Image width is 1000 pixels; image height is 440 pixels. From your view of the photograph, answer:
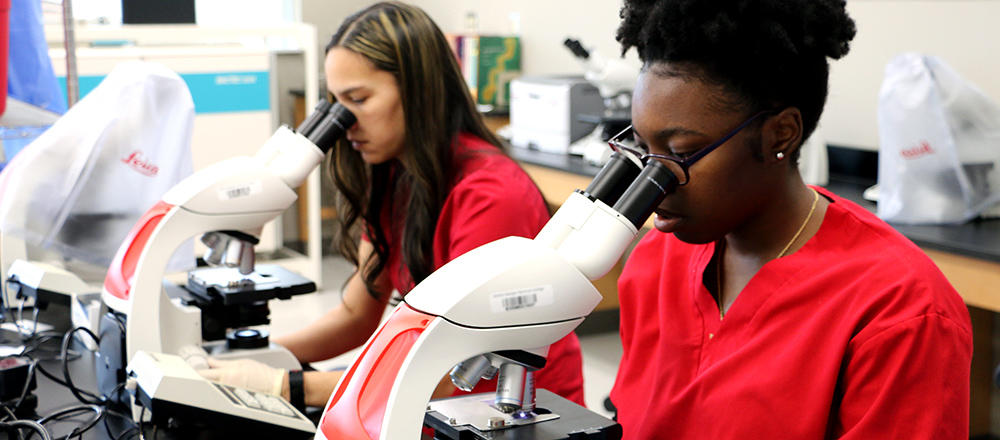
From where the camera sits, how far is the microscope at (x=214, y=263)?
4.27 feet

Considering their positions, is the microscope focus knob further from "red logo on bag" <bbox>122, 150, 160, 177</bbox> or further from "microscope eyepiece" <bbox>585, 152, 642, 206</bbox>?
"microscope eyepiece" <bbox>585, 152, 642, 206</bbox>

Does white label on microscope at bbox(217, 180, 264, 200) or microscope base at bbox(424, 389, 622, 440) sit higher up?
white label on microscope at bbox(217, 180, 264, 200)

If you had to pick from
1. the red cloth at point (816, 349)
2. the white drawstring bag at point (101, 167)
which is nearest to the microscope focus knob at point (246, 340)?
the white drawstring bag at point (101, 167)

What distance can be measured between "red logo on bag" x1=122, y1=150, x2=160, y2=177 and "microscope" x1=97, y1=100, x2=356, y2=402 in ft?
1.42

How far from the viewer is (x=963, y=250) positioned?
193cm

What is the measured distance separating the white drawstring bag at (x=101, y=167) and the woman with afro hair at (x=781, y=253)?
3.81ft

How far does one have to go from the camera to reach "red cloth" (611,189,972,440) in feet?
2.79

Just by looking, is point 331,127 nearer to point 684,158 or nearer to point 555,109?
point 684,158

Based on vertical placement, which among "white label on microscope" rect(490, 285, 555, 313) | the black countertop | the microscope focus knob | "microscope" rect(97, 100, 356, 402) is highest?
"white label on microscope" rect(490, 285, 555, 313)

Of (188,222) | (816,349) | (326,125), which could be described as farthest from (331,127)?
(816,349)

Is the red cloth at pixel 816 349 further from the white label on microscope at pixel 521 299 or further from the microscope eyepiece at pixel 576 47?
the microscope eyepiece at pixel 576 47

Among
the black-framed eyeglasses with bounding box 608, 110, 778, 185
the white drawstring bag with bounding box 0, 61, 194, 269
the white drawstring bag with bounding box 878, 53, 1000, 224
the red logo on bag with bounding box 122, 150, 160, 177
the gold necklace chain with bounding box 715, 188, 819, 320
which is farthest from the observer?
the white drawstring bag with bounding box 878, 53, 1000, 224

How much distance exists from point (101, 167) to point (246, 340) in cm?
61

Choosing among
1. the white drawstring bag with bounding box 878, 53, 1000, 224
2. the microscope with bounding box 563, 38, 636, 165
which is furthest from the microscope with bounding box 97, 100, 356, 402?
the microscope with bounding box 563, 38, 636, 165
